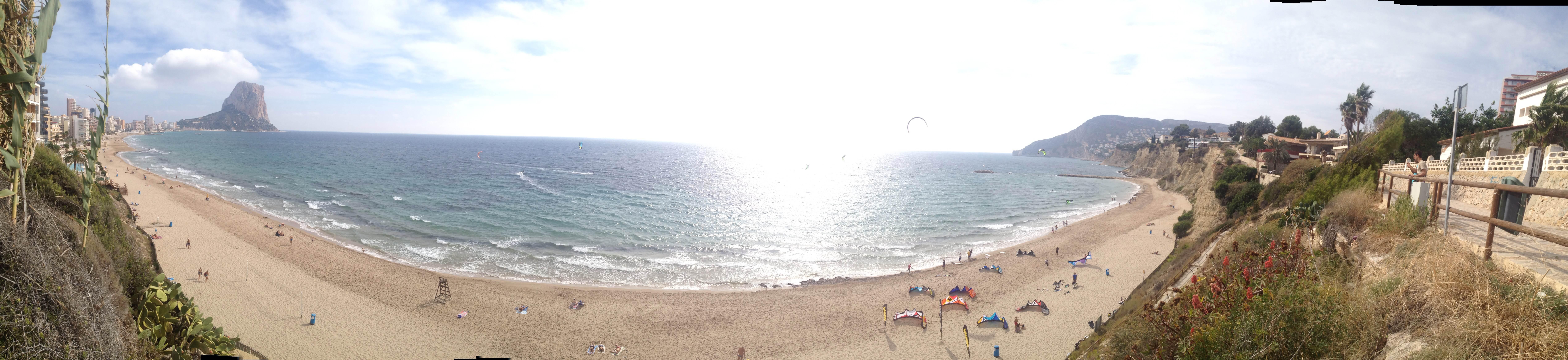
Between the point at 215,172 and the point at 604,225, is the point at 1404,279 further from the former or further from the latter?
the point at 215,172

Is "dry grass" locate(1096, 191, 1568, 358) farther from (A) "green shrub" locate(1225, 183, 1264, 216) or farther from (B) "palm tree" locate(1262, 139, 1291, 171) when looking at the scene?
(B) "palm tree" locate(1262, 139, 1291, 171)

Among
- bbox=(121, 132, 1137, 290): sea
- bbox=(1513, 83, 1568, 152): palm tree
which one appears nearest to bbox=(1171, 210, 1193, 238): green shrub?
bbox=(121, 132, 1137, 290): sea

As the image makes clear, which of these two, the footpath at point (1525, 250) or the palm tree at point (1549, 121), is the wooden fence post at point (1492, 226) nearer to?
the footpath at point (1525, 250)

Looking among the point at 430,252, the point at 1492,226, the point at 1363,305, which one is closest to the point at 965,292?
the point at 1492,226

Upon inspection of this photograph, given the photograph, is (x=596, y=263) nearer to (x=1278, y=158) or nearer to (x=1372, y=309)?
(x=1372, y=309)

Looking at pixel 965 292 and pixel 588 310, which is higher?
pixel 965 292

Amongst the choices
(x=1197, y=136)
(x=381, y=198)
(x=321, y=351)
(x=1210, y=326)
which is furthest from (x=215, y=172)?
(x=1197, y=136)

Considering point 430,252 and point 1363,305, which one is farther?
point 430,252

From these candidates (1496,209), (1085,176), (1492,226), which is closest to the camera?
(1492,226)
